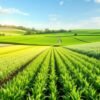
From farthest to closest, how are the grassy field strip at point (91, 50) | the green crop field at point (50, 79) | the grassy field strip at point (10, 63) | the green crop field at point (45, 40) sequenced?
the green crop field at point (45, 40), the grassy field strip at point (91, 50), the grassy field strip at point (10, 63), the green crop field at point (50, 79)

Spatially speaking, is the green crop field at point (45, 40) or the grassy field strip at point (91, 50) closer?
the grassy field strip at point (91, 50)

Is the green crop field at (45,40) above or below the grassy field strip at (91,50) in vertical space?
below

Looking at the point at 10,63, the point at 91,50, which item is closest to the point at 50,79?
the point at 10,63

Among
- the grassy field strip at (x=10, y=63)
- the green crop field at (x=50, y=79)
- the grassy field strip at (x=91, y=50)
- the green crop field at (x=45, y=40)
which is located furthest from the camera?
the green crop field at (x=45, y=40)

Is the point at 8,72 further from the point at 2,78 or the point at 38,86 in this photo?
the point at 38,86

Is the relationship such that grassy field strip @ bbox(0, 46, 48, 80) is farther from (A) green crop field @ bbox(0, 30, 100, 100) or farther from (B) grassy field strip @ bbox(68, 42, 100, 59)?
(B) grassy field strip @ bbox(68, 42, 100, 59)

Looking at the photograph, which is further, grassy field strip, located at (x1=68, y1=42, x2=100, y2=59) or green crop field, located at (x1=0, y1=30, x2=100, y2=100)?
grassy field strip, located at (x1=68, y1=42, x2=100, y2=59)

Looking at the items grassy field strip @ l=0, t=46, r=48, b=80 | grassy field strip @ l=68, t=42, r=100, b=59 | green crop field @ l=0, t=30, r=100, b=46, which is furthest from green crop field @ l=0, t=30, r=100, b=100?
green crop field @ l=0, t=30, r=100, b=46

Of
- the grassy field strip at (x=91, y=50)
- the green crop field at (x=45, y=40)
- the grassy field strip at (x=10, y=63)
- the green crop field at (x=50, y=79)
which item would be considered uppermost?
the green crop field at (x=50, y=79)

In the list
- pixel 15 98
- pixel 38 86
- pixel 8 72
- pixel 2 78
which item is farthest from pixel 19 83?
pixel 8 72

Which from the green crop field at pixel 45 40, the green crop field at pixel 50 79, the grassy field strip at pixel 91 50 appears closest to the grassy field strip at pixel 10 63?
the green crop field at pixel 50 79

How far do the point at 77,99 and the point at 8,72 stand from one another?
34.5 ft

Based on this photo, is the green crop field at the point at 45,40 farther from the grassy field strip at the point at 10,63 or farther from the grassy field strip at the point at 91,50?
the grassy field strip at the point at 10,63

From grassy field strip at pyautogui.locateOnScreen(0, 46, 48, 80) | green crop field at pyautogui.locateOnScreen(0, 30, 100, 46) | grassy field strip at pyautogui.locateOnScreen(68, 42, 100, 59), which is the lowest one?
green crop field at pyautogui.locateOnScreen(0, 30, 100, 46)
